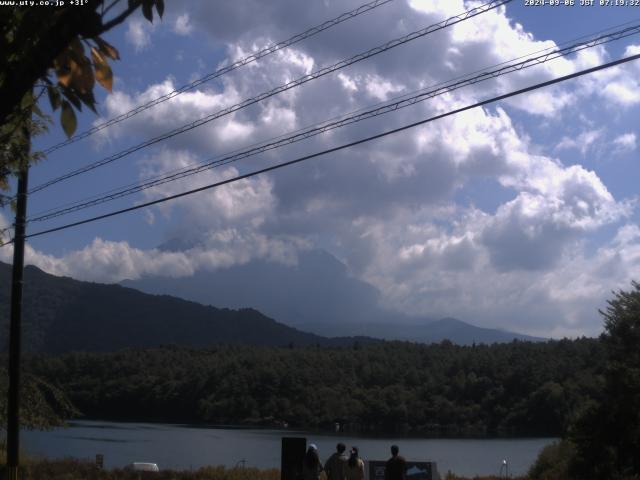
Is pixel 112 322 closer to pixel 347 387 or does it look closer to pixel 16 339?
pixel 347 387

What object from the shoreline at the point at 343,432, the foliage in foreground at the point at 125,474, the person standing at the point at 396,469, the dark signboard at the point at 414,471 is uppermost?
the person standing at the point at 396,469

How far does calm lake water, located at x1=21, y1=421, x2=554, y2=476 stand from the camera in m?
40.3

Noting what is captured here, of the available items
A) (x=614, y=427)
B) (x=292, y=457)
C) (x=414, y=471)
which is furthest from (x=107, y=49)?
(x=614, y=427)

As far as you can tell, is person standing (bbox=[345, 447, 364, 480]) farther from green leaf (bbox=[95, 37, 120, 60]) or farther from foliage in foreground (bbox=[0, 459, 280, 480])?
green leaf (bbox=[95, 37, 120, 60])

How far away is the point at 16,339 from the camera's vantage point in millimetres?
19219

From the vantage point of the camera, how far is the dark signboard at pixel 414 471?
54.2 feet

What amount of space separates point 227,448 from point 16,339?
105 feet

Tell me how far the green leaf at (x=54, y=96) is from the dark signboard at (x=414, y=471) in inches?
518

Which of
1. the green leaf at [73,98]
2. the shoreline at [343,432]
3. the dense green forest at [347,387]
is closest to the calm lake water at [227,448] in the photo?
the shoreline at [343,432]

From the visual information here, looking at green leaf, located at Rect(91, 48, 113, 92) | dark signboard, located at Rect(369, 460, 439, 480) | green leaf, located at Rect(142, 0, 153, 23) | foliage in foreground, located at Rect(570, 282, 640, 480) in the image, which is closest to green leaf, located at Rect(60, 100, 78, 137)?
green leaf, located at Rect(91, 48, 113, 92)

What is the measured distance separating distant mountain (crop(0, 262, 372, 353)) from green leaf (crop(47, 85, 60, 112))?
475 ft

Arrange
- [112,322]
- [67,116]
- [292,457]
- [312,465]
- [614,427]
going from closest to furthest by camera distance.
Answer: [67,116] < [312,465] < [292,457] < [614,427] < [112,322]

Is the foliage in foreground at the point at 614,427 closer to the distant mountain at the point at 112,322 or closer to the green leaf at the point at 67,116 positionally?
the green leaf at the point at 67,116

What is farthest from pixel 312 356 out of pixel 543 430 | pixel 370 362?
pixel 543 430
